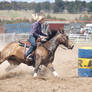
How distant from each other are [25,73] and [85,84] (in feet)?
10.3

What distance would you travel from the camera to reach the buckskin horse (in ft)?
32.6

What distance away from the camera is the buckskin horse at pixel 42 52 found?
9938 mm

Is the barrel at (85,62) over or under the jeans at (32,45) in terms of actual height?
under

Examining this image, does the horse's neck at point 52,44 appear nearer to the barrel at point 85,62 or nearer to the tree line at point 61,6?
the barrel at point 85,62

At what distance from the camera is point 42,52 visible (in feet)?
32.8

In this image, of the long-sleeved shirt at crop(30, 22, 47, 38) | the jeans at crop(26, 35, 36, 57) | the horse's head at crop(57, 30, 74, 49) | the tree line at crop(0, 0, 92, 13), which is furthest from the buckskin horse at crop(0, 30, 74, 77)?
the tree line at crop(0, 0, 92, 13)

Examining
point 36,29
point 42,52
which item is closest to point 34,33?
point 36,29

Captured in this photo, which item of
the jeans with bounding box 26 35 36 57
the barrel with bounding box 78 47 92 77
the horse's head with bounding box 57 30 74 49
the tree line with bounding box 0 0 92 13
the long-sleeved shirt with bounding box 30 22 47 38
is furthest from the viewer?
the tree line with bounding box 0 0 92 13

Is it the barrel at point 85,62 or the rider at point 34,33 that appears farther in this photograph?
the barrel at point 85,62

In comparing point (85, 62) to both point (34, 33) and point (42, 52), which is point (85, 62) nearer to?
point (42, 52)

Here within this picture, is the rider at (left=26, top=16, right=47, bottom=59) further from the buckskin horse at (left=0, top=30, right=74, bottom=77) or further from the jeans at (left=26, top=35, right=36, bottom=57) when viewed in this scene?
the buckskin horse at (left=0, top=30, right=74, bottom=77)

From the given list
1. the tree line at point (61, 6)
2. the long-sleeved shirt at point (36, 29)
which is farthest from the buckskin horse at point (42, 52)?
the tree line at point (61, 6)

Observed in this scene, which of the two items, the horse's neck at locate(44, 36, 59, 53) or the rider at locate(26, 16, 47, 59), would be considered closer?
the rider at locate(26, 16, 47, 59)

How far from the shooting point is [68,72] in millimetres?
11516
